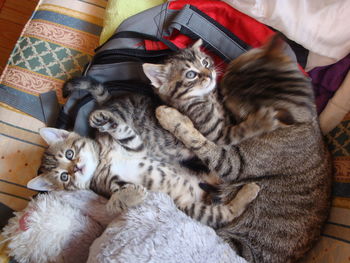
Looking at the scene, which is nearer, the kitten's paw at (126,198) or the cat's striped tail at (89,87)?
the kitten's paw at (126,198)

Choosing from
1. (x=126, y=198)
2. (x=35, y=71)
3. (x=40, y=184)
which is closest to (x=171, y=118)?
(x=126, y=198)

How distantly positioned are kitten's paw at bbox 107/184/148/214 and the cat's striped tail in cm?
49

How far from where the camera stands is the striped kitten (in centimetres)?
129

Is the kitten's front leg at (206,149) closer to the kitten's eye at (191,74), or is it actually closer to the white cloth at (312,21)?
the kitten's eye at (191,74)

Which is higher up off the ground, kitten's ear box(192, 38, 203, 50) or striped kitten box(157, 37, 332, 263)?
kitten's ear box(192, 38, 203, 50)

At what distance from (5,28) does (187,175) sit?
2014 millimetres

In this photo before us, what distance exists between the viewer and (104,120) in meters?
1.36

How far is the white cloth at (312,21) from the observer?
4.84ft

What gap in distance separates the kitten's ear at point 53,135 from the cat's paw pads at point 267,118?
93 cm

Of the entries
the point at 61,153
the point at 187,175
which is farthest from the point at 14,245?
the point at 187,175

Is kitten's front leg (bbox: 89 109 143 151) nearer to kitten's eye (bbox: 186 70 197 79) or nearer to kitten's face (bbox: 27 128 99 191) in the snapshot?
kitten's face (bbox: 27 128 99 191)

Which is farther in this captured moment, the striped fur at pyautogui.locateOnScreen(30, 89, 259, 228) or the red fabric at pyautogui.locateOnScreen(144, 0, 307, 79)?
the red fabric at pyautogui.locateOnScreen(144, 0, 307, 79)

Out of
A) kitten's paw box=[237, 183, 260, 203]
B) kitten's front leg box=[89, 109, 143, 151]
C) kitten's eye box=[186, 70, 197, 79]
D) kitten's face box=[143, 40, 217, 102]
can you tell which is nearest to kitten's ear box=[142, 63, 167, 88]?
kitten's face box=[143, 40, 217, 102]

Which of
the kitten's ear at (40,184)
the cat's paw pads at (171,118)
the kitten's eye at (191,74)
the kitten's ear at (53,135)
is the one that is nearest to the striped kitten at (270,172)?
the cat's paw pads at (171,118)
